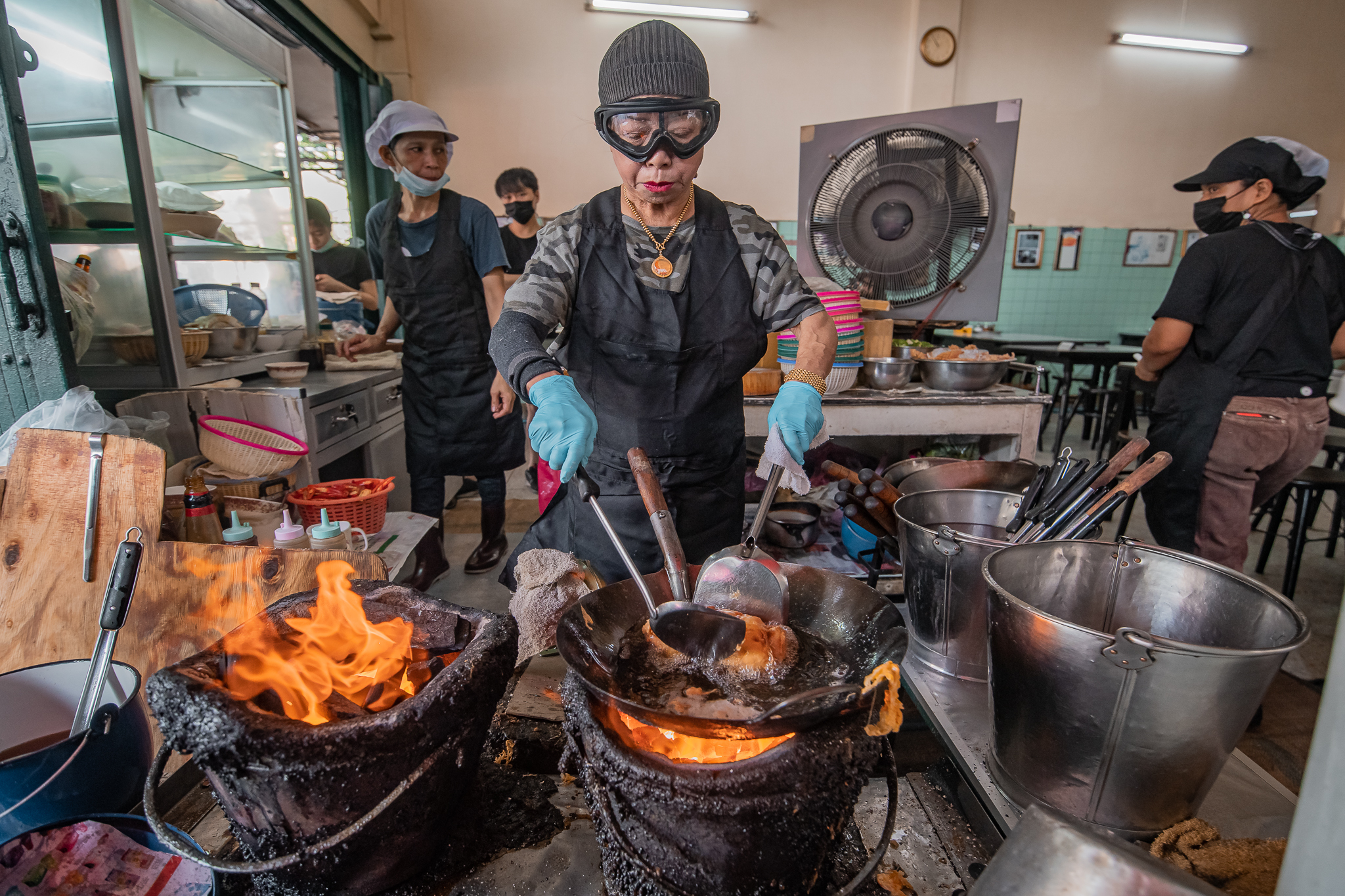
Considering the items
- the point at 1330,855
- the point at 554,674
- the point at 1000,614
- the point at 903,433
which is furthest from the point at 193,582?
the point at 903,433

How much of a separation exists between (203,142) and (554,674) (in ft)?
11.7

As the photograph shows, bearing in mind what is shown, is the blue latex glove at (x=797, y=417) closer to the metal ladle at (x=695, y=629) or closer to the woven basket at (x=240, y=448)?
the metal ladle at (x=695, y=629)

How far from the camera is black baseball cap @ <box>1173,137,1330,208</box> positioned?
8.41 ft

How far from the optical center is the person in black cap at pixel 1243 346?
2.61m

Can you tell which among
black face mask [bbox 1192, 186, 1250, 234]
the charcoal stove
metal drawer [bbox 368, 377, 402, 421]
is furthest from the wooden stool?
metal drawer [bbox 368, 377, 402, 421]

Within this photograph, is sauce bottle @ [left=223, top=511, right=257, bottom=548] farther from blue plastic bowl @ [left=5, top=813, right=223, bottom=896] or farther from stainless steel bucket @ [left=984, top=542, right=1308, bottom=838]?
stainless steel bucket @ [left=984, top=542, right=1308, bottom=838]

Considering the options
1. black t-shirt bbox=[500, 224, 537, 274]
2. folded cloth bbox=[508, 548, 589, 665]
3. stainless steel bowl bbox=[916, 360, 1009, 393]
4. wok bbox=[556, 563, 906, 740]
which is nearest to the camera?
wok bbox=[556, 563, 906, 740]

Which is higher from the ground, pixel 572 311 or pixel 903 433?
pixel 572 311

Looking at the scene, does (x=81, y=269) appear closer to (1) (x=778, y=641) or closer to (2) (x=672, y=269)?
(2) (x=672, y=269)

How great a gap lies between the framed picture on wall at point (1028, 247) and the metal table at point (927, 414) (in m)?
5.90

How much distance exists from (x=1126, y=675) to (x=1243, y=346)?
2.56 meters

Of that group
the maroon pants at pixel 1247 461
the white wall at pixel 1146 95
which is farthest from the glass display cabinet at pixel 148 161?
the white wall at pixel 1146 95

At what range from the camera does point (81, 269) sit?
232cm

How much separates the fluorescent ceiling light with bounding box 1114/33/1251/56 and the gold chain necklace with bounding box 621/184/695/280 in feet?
28.2
